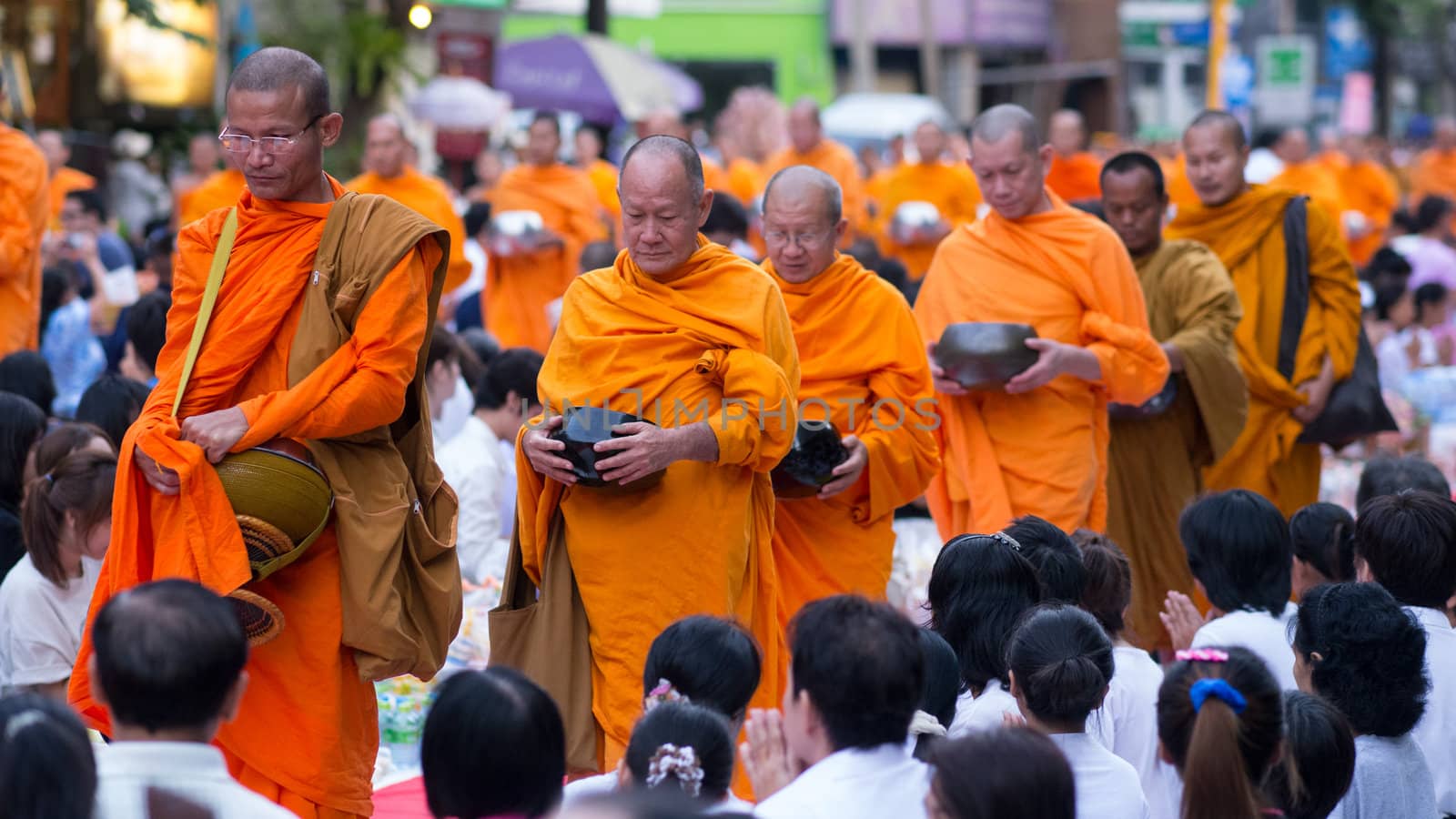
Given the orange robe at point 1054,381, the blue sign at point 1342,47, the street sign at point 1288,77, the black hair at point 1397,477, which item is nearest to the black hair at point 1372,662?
the orange robe at point 1054,381

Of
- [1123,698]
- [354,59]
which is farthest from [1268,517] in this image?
[354,59]

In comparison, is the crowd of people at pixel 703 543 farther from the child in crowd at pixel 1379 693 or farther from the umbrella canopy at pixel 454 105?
the umbrella canopy at pixel 454 105

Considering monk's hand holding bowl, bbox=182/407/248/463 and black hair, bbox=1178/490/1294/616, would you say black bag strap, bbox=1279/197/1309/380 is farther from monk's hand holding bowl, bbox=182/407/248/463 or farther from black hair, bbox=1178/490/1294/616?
monk's hand holding bowl, bbox=182/407/248/463

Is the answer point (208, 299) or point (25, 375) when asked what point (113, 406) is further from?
point (208, 299)

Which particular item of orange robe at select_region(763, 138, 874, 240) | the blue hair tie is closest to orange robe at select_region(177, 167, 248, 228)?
orange robe at select_region(763, 138, 874, 240)

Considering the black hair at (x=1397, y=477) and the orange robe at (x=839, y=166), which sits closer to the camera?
the black hair at (x=1397, y=477)

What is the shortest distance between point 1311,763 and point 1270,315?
3.96 m

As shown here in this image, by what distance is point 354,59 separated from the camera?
615 inches

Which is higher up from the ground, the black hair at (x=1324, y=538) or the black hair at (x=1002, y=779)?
the black hair at (x=1002, y=779)

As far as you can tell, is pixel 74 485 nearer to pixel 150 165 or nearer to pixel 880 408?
pixel 880 408

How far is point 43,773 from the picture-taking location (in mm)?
2588

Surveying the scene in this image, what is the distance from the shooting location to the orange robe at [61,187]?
12.2 meters

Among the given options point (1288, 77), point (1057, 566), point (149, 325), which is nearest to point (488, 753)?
point (1057, 566)

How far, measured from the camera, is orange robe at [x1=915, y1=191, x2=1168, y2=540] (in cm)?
595
